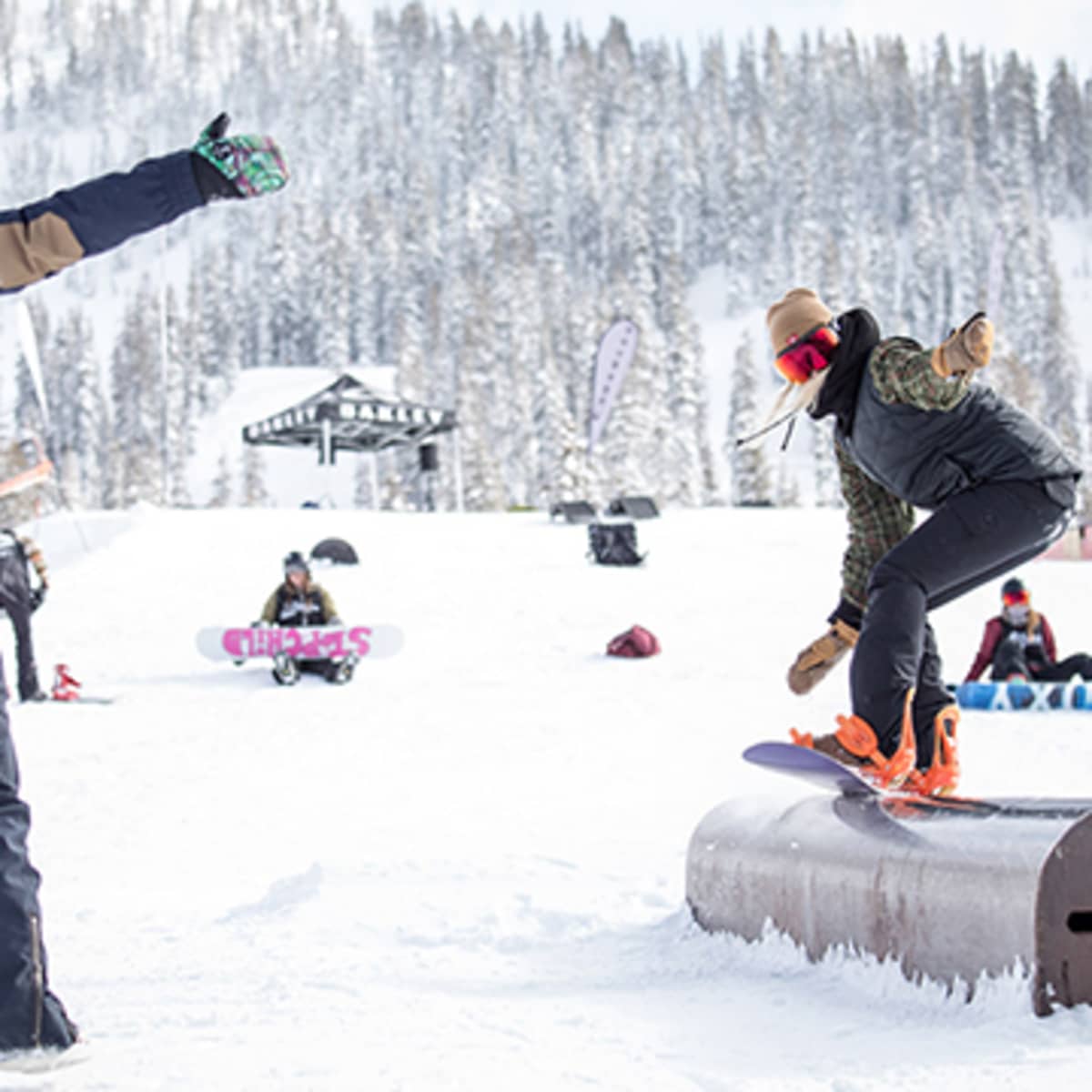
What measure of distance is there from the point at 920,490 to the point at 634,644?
7925mm

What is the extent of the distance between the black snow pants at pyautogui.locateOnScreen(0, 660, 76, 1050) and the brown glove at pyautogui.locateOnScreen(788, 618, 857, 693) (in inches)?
74.3

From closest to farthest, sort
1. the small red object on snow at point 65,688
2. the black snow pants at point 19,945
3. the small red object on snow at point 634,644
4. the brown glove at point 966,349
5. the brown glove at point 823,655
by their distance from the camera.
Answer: the black snow pants at point 19,945, the brown glove at point 966,349, the brown glove at point 823,655, the small red object on snow at point 65,688, the small red object on snow at point 634,644

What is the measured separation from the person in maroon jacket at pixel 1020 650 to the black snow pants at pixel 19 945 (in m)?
7.21

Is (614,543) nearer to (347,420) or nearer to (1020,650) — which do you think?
(1020,650)

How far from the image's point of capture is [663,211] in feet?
326

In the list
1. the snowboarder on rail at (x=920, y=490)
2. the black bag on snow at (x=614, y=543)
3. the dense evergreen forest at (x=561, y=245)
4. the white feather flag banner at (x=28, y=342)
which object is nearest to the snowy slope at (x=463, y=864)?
the snowboarder on rail at (x=920, y=490)

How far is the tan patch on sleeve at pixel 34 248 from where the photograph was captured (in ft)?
5.87

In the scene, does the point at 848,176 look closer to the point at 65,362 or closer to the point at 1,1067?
the point at 65,362

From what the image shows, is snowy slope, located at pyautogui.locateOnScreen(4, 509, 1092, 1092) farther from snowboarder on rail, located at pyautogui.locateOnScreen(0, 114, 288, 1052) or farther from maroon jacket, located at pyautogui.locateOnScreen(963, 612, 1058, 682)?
maroon jacket, located at pyautogui.locateOnScreen(963, 612, 1058, 682)

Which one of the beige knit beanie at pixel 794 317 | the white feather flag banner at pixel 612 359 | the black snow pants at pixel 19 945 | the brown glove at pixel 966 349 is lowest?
the black snow pants at pixel 19 945

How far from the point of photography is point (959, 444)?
260cm

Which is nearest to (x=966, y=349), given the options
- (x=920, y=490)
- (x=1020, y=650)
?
(x=920, y=490)

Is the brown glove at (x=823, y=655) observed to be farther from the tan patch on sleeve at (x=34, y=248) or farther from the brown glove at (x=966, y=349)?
the tan patch on sleeve at (x=34, y=248)

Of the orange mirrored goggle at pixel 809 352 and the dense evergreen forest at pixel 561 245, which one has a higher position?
the dense evergreen forest at pixel 561 245
